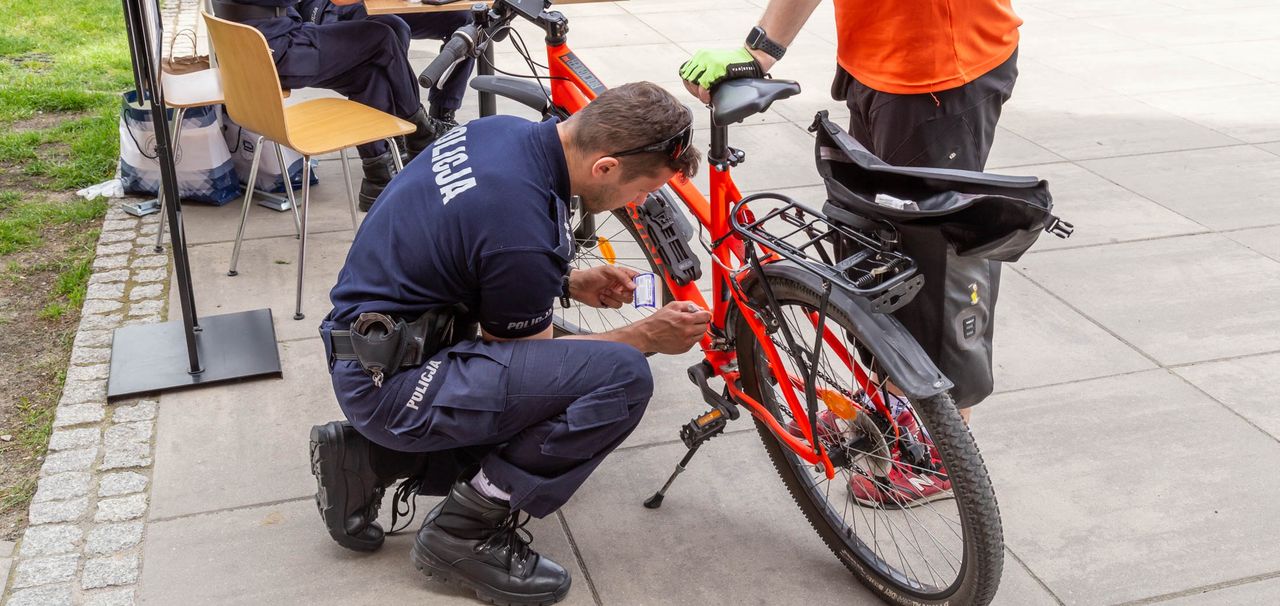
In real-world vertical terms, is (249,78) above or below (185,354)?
above

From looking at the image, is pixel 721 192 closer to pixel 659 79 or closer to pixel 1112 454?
pixel 1112 454

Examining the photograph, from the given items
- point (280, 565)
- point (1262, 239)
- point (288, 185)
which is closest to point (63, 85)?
point (288, 185)

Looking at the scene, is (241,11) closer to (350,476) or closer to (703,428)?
(350,476)

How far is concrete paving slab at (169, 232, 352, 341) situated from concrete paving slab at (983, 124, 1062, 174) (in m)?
3.26

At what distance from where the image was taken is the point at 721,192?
3043 mm

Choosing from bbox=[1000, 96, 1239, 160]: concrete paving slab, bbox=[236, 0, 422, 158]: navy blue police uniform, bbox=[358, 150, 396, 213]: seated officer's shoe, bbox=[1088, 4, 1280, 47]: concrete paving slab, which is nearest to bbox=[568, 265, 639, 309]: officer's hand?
bbox=[236, 0, 422, 158]: navy blue police uniform

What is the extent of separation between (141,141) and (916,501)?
3.77 m

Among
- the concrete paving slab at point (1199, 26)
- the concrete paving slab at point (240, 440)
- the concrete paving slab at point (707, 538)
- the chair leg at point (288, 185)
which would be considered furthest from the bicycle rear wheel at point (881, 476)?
the concrete paving slab at point (1199, 26)

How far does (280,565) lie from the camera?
3.01 m

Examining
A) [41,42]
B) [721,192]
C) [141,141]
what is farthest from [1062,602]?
[41,42]

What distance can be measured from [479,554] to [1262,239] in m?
3.91

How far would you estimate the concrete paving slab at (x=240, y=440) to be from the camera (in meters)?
3.30

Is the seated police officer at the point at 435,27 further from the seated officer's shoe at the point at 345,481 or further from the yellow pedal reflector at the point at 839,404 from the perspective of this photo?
the yellow pedal reflector at the point at 839,404

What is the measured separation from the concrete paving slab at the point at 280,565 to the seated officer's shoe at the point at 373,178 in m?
2.37
